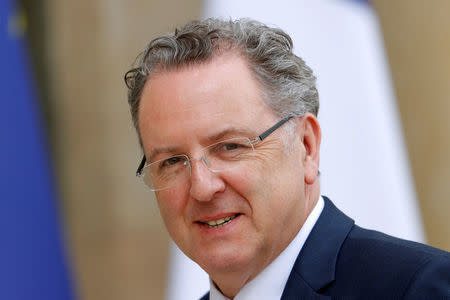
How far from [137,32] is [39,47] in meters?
1.21

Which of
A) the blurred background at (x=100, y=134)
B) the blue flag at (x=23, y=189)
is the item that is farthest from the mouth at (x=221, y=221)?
the blurred background at (x=100, y=134)

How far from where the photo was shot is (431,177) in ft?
15.5

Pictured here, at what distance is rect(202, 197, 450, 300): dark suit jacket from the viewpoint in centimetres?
160

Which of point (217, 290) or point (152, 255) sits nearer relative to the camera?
point (217, 290)

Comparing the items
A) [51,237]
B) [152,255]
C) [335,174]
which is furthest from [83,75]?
[335,174]

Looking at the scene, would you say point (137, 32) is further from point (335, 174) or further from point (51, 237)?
point (335, 174)

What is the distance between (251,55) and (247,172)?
396mm

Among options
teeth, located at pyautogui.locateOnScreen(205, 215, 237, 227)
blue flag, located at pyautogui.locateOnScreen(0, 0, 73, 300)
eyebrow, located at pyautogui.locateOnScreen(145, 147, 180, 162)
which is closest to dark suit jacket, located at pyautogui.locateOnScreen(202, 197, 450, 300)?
teeth, located at pyautogui.locateOnScreen(205, 215, 237, 227)

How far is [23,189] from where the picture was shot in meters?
4.27

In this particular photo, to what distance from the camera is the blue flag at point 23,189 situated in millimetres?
4145

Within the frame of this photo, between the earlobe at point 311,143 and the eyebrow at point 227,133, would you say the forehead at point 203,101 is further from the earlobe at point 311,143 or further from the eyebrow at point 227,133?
the earlobe at point 311,143

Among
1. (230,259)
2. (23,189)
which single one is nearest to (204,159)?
(230,259)

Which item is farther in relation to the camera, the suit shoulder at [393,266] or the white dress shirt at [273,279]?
the white dress shirt at [273,279]

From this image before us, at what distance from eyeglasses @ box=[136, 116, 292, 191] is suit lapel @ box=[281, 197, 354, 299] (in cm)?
33
